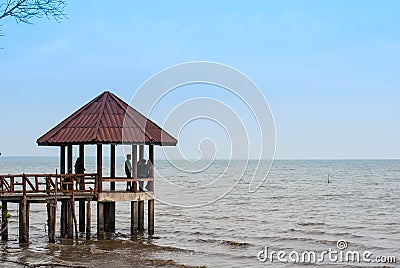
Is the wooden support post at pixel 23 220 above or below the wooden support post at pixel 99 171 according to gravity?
below

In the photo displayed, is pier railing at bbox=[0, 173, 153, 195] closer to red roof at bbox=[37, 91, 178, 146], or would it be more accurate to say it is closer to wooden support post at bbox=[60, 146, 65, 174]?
wooden support post at bbox=[60, 146, 65, 174]

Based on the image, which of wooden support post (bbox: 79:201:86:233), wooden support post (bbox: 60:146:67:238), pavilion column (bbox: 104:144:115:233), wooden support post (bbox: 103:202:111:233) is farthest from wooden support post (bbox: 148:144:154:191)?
wooden support post (bbox: 79:201:86:233)

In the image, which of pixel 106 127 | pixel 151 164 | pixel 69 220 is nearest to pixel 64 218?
pixel 69 220

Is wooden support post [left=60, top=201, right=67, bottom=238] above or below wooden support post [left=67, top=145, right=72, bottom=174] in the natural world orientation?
below

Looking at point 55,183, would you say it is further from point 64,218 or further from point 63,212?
point 64,218

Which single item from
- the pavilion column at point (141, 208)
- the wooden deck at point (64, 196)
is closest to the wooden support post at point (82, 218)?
the wooden deck at point (64, 196)

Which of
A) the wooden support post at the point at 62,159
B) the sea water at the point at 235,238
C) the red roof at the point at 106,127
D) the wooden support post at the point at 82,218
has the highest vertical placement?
the red roof at the point at 106,127

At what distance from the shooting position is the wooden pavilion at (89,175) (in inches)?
951

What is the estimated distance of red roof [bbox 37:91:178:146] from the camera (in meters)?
24.7

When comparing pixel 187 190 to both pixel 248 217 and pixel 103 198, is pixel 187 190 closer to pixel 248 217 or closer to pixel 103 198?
pixel 248 217

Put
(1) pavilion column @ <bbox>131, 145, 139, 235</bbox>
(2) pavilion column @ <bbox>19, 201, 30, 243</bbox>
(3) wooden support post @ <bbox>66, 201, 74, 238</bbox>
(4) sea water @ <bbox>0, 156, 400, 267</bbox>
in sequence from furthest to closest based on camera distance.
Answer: (1) pavilion column @ <bbox>131, 145, 139, 235</bbox>
(3) wooden support post @ <bbox>66, 201, 74, 238</bbox>
(2) pavilion column @ <bbox>19, 201, 30, 243</bbox>
(4) sea water @ <bbox>0, 156, 400, 267</bbox>

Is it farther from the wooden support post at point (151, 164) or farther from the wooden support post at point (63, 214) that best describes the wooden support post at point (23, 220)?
the wooden support post at point (151, 164)

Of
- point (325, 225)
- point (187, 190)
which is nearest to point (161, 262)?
point (325, 225)

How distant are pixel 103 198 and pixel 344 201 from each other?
33764 mm
